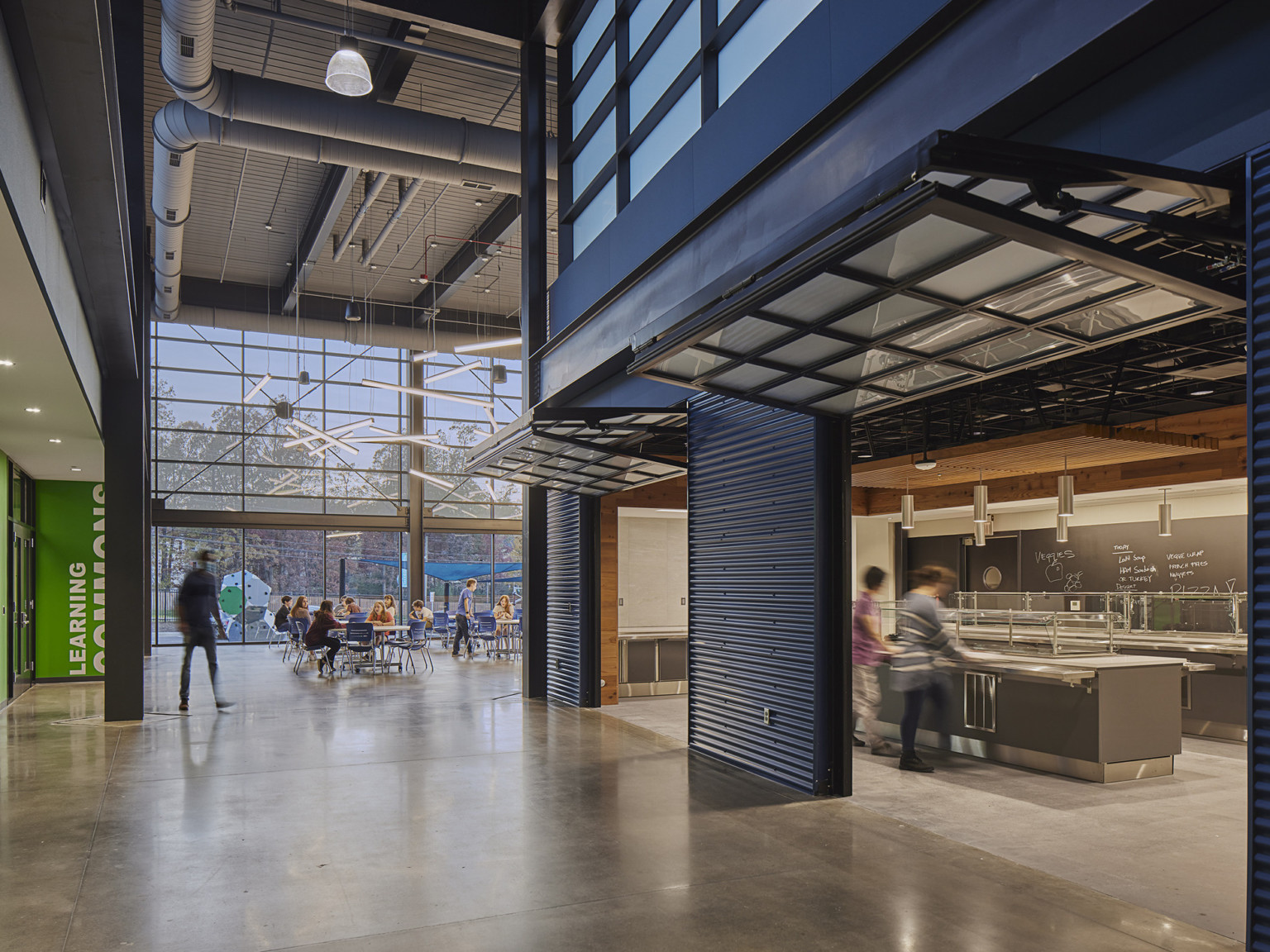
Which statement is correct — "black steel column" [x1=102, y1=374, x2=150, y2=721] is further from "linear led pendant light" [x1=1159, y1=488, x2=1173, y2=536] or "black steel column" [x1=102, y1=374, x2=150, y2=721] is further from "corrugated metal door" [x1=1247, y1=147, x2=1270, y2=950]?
"linear led pendant light" [x1=1159, y1=488, x2=1173, y2=536]

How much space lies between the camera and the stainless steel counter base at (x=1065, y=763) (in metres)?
7.30

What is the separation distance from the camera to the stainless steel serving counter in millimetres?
7266

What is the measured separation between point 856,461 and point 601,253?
555 cm

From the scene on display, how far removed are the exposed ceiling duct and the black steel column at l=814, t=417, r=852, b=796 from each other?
7.08 meters

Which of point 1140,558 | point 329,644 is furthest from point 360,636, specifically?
point 1140,558

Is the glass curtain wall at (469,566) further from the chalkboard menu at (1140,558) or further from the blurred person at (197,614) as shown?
the chalkboard menu at (1140,558)

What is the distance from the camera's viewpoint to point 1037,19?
415cm

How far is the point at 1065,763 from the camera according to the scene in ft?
24.6

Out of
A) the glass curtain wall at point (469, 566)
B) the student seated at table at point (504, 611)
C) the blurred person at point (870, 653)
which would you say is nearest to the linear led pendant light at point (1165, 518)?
the blurred person at point (870, 653)

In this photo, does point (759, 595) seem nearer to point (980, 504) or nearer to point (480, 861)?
point (480, 861)

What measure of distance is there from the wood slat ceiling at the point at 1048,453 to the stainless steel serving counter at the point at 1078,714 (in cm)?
247

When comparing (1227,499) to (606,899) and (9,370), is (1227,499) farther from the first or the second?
(9,370)

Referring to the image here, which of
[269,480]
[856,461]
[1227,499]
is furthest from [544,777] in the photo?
[269,480]

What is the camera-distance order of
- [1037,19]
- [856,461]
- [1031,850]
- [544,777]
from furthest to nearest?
[856,461] → [544,777] → [1031,850] → [1037,19]
